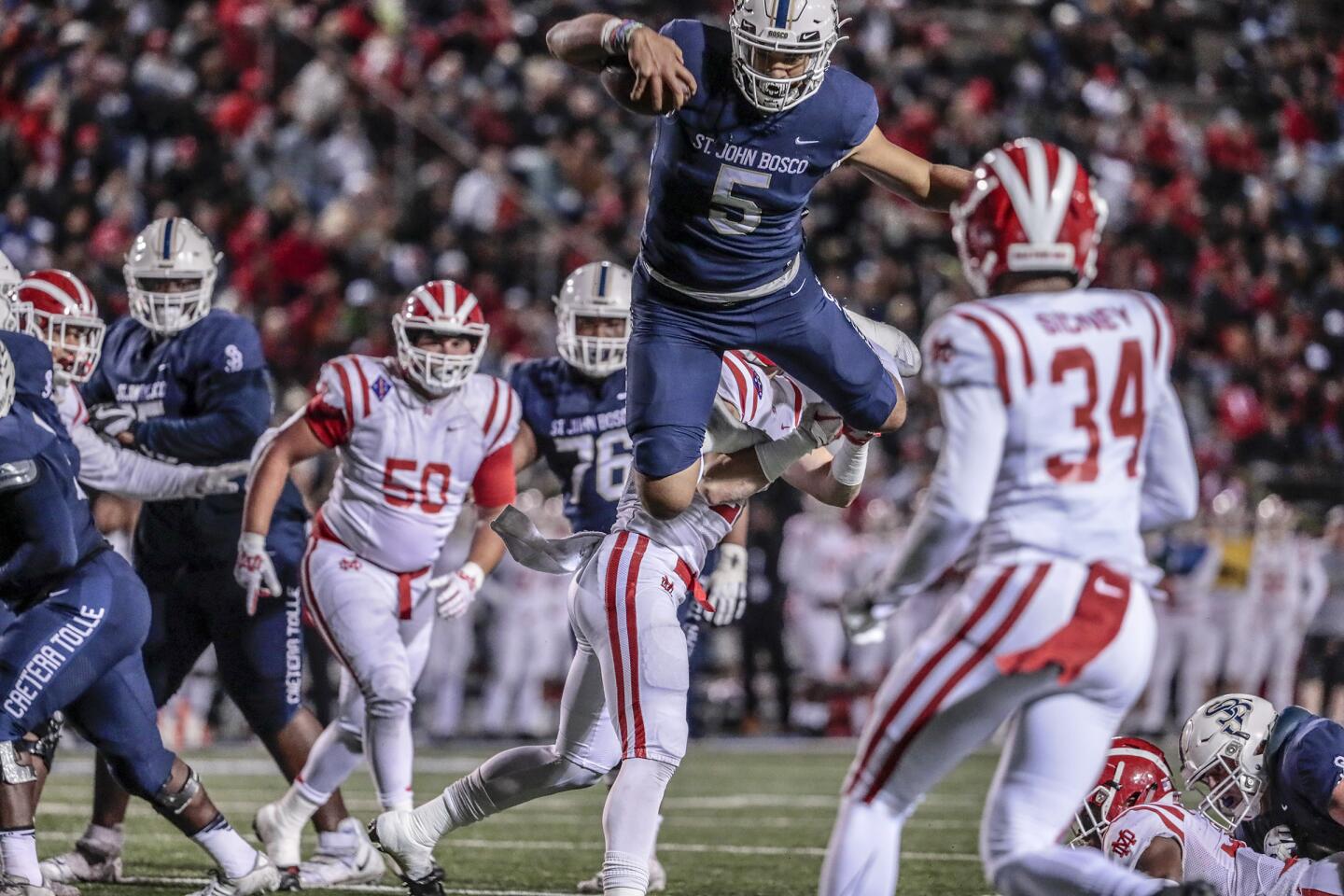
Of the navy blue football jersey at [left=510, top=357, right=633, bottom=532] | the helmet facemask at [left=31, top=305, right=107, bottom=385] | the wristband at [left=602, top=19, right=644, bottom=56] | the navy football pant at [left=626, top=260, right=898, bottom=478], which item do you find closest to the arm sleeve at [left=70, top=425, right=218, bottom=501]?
the helmet facemask at [left=31, top=305, right=107, bottom=385]

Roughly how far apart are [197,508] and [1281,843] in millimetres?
3834

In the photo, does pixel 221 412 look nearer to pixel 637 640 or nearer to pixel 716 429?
pixel 716 429

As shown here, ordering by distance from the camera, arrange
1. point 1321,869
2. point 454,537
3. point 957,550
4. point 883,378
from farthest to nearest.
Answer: point 454,537 < point 883,378 < point 1321,869 < point 957,550

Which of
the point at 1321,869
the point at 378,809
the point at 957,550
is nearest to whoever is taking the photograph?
the point at 957,550

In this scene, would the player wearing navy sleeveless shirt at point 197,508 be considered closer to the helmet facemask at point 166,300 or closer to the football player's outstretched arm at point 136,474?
the helmet facemask at point 166,300

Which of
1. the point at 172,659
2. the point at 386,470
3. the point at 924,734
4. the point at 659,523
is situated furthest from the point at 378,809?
the point at 924,734

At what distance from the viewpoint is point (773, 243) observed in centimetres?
514

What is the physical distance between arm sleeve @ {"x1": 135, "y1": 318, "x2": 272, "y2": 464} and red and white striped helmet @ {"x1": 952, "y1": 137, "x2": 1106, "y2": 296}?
362 centimetres

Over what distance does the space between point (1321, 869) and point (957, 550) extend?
1.56m

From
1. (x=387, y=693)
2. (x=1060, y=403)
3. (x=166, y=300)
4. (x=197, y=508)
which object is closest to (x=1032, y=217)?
(x=1060, y=403)

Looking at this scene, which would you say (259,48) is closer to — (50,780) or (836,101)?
(50,780)

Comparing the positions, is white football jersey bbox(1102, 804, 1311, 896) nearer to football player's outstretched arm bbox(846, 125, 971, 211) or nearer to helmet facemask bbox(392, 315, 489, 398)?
football player's outstretched arm bbox(846, 125, 971, 211)

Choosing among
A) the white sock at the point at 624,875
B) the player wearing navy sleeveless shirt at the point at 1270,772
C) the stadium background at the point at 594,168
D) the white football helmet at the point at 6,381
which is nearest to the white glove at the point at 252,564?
the white football helmet at the point at 6,381

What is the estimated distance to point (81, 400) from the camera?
6320mm
